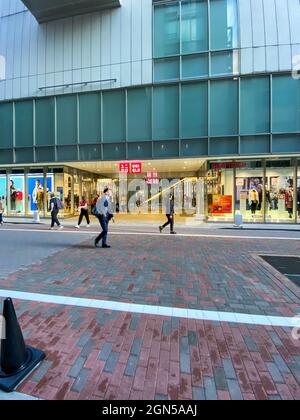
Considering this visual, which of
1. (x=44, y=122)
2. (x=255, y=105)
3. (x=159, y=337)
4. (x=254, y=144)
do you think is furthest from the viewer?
(x=44, y=122)

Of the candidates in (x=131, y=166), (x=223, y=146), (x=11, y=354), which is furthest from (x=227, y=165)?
(x=11, y=354)

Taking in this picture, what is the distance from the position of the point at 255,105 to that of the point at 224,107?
66.0 inches

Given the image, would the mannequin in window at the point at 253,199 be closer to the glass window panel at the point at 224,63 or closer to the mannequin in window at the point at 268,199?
the mannequin in window at the point at 268,199

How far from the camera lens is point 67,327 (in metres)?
3.48

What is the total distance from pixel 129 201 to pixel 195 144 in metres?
9.80

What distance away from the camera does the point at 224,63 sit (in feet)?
50.6

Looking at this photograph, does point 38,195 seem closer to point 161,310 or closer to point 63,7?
point 63,7

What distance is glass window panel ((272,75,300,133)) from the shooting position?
14.8 metres

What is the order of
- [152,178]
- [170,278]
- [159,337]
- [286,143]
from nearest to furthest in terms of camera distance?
1. [159,337]
2. [170,278]
3. [286,143]
4. [152,178]

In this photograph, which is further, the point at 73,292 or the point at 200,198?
the point at 200,198

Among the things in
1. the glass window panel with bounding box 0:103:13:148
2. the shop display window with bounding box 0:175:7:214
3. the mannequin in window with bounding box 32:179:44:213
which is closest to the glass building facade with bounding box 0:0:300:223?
the glass window panel with bounding box 0:103:13:148

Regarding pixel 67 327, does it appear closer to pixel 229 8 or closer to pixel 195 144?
pixel 195 144

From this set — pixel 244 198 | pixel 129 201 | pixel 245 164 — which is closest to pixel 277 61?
pixel 245 164

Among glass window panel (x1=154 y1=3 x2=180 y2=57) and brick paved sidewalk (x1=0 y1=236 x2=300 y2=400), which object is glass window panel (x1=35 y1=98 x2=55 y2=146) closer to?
glass window panel (x1=154 y1=3 x2=180 y2=57)
